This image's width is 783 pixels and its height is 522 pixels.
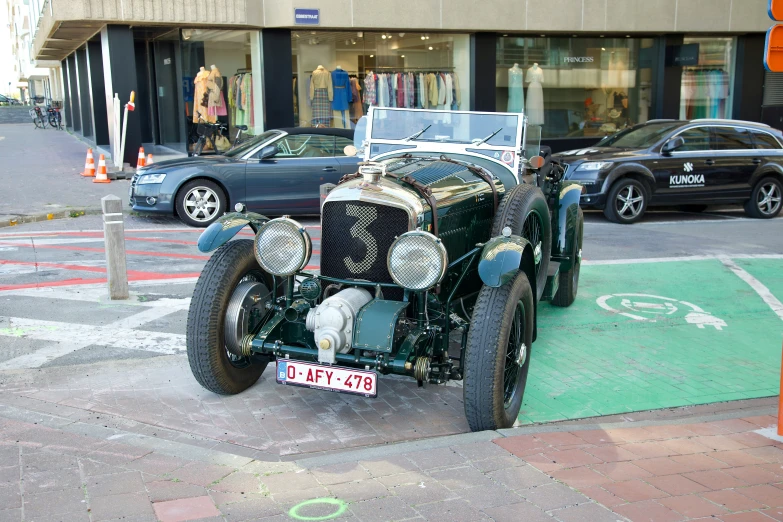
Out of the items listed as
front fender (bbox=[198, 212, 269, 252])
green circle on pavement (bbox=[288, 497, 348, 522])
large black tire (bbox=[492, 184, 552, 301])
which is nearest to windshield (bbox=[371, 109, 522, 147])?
large black tire (bbox=[492, 184, 552, 301])

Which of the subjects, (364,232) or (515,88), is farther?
(515,88)

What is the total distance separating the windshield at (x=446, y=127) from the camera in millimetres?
6918

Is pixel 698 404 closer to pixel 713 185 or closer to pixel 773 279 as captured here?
pixel 773 279

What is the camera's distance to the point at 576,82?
69.9ft

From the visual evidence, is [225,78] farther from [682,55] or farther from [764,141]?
[764,141]

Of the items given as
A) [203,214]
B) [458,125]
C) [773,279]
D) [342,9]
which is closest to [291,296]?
[458,125]

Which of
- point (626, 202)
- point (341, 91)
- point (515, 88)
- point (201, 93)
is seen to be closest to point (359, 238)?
point (626, 202)

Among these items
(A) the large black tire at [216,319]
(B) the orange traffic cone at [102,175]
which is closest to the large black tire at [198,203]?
(B) the orange traffic cone at [102,175]

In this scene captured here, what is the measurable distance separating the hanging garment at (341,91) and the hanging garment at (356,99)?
11 cm

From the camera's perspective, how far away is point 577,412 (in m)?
5.28

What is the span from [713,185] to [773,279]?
4.66 meters

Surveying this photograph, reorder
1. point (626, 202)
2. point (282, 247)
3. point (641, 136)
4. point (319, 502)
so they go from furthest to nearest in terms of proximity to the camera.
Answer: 1. point (641, 136)
2. point (626, 202)
3. point (282, 247)
4. point (319, 502)

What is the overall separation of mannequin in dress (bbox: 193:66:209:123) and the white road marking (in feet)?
44.2

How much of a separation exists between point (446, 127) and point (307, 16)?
12.1 m
